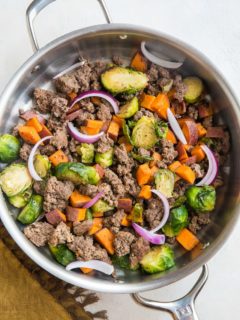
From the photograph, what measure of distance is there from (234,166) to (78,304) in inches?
48.4

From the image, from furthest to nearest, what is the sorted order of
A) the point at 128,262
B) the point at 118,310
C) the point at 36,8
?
the point at 118,310, the point at 128,262, the point at 36,8

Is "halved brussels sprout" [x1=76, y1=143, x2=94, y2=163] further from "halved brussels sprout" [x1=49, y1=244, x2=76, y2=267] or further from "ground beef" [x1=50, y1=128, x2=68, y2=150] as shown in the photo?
"halved brussels sprout" [x1=49, y1=244, x2=76, y2=267]

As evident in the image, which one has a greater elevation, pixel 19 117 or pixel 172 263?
pixel 19 117

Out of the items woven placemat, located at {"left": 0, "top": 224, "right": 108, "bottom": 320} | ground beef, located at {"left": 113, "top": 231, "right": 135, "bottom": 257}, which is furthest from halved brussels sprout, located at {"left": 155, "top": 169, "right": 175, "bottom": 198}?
woven placemat, located at {"left": 0, "top": 224, "right": 108, "bottom": 320}

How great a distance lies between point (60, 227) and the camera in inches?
111

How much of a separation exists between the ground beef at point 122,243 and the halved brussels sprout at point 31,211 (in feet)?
1.55

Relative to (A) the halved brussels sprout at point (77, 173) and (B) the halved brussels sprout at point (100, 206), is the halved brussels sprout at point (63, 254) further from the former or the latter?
(A) the halved brussels sprout at point (77, 173)

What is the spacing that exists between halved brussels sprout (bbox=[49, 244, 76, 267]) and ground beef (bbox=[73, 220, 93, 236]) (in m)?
0.11

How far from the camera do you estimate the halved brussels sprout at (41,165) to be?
2915mm

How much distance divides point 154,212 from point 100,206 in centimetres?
31

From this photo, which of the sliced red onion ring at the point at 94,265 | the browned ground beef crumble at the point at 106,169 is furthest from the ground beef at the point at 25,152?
the sliced red onion ring at the point at 94,265

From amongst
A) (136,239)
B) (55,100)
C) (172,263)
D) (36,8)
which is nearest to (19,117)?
(55,100)

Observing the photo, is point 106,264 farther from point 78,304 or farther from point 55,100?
point 55,100

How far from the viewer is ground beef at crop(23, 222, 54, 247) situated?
2.85 m
